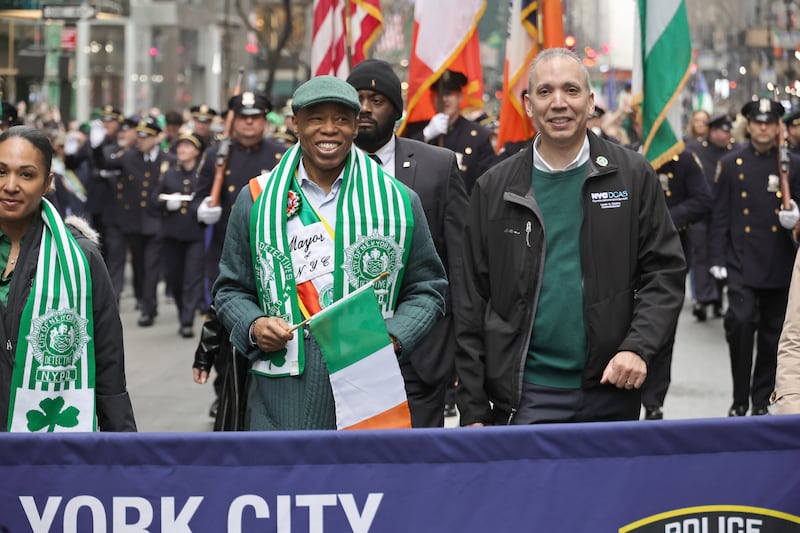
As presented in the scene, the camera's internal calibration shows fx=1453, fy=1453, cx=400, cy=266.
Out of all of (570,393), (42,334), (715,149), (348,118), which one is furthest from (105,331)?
(715,149)

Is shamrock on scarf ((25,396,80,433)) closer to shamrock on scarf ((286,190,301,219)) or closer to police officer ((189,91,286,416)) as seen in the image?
shamrock on scarf ((286,190,301,219))

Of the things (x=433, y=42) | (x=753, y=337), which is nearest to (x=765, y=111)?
(x=753, y=337)

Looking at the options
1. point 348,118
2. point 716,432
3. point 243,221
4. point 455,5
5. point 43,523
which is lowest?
point 43,523

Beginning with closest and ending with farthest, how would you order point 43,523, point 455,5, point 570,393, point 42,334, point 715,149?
point 43,523 < point 42,334 < point 570,393 < point 455,5 < point 715,149

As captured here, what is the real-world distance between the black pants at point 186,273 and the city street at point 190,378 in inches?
14.2

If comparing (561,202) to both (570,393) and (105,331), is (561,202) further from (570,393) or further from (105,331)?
(105,331)

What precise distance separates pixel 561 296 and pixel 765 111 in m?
6.60

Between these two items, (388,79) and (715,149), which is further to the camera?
(715,149)

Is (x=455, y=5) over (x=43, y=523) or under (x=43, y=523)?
over

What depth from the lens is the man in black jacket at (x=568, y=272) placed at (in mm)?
4973

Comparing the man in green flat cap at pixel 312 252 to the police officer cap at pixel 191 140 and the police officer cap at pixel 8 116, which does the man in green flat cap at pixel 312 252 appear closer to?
the police officer cap at pixel 8 116

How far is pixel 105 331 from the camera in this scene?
489cm

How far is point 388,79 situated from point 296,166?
4.96ft

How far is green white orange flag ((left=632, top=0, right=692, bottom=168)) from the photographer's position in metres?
9.05
